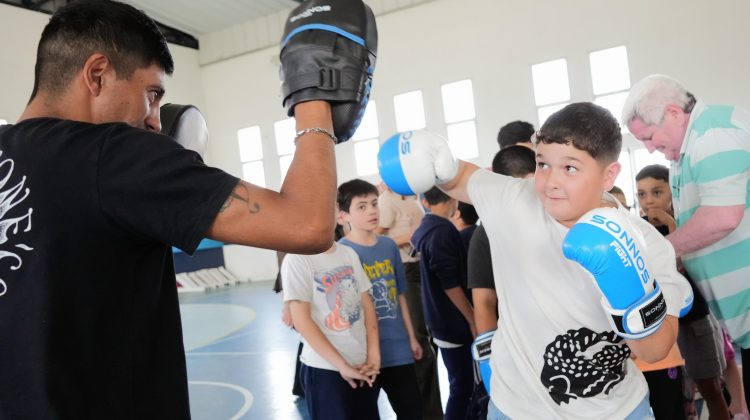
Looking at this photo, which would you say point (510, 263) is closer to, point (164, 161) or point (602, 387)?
point (602, 387)

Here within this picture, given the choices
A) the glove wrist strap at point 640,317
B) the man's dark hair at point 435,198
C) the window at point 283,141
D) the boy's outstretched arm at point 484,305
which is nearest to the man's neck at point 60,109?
the glove wrist strap at point 640,317

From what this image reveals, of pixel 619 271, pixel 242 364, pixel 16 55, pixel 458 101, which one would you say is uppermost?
pixel 16 55

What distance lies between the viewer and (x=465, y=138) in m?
12.5

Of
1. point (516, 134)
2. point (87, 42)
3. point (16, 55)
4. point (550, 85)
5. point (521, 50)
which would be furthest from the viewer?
point (521, 50)

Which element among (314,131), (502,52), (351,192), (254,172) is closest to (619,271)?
(314,131)

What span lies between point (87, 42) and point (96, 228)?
0.38m

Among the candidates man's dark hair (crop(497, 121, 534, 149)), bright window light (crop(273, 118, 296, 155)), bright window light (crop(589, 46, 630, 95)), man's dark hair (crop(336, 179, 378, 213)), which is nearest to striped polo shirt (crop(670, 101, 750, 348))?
man's dark hair (crop(497, 121, 534, 149))

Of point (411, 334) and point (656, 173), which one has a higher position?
point (656, 173)

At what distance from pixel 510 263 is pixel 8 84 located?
12.3 meters

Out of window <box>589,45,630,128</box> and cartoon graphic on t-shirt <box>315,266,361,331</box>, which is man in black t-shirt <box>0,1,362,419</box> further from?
window <box>589,45,630,128</box>

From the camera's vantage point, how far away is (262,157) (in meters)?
15.0

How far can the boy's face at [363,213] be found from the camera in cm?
324

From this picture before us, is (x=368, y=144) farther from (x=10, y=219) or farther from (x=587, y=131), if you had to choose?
(x=10, y=219)

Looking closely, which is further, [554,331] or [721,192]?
[721,192]
